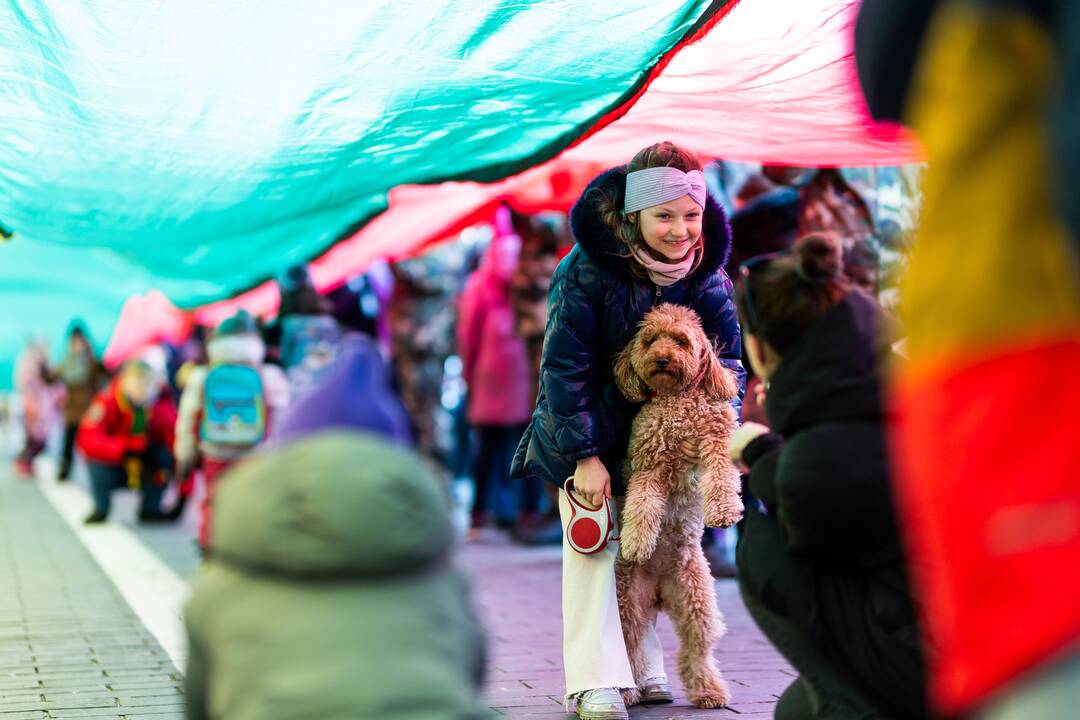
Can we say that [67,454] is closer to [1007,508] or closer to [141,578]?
[141,578]

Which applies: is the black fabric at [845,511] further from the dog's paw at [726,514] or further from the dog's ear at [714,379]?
the dog's ear at [714,379]

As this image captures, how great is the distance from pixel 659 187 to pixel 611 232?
230 mm

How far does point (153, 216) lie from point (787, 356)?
185 inches

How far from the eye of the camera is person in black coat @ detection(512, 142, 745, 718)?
16.0 ft

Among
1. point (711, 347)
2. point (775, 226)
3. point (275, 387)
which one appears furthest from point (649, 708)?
point (275, 387)

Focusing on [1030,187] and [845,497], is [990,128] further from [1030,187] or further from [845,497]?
[845,497]

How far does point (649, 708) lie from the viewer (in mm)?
5141

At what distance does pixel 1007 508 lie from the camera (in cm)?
194

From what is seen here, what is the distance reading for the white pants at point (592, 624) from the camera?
4.87 m

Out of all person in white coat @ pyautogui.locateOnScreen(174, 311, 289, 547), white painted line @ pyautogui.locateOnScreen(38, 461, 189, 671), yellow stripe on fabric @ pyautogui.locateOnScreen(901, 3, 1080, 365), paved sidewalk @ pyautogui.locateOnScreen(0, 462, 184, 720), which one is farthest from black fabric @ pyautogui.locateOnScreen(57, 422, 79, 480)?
yellow stripe on fabric @ pyautogui.locateOnScreen(901, 3, 1080, 365)

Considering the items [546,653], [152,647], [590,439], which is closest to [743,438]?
[590,439]

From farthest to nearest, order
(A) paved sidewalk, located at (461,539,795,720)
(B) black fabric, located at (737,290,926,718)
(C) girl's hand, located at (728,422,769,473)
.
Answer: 1. (A) paved sidewalk, located at (461,539,795,720)
2. (C) girl's hand, located at (728,422,769,473)
3. (B) black fabric, located at (737,290,926,718)

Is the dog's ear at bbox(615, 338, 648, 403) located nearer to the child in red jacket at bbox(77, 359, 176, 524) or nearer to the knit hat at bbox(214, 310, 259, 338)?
the knit hat at bbox(214, 310, 259, 338)

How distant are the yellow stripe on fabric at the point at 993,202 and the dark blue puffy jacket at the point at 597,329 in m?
2.85
